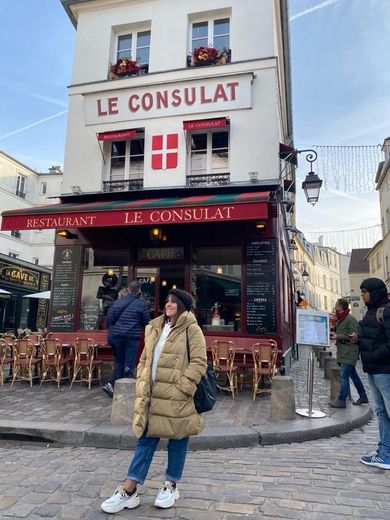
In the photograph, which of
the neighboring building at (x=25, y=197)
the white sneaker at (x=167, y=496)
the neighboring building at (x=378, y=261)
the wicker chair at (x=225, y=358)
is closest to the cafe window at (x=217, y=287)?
the wicker chair at (x=225, y=358)

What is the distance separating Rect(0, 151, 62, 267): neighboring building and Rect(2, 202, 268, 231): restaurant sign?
1735 centimetres

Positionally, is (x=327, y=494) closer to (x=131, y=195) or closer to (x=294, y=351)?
(x=131, y=195)

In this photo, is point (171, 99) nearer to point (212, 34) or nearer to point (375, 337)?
point (212, 34)

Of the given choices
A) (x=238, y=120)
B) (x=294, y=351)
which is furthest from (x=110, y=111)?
(x=294, y=351)

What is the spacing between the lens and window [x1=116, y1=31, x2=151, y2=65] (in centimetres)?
1079

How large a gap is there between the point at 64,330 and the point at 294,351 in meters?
9.99

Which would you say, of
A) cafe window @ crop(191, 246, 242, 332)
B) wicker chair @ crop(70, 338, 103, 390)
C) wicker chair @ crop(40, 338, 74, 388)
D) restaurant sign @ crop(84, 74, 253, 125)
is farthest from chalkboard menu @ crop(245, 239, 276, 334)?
wicker chair @ crop(40, 338, 74, 388)

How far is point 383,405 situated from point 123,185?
782 centimetres

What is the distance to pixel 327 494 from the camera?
132 inches

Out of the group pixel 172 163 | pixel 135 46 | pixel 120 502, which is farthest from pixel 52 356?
pixel 135 46

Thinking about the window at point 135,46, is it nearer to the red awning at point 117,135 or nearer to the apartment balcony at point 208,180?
the red awning at point 117,135

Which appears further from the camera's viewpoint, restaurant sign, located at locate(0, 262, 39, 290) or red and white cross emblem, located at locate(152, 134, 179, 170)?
restaurant sign, located at locate(0, 262, 39, 290)

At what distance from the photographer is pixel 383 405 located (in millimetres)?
4125

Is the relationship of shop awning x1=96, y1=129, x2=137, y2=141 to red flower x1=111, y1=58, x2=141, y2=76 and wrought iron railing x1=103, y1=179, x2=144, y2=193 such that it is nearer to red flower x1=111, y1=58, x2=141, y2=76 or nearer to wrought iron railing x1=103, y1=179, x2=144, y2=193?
wrought iron railing x1=103, y1=179, x2=144, y2=193
